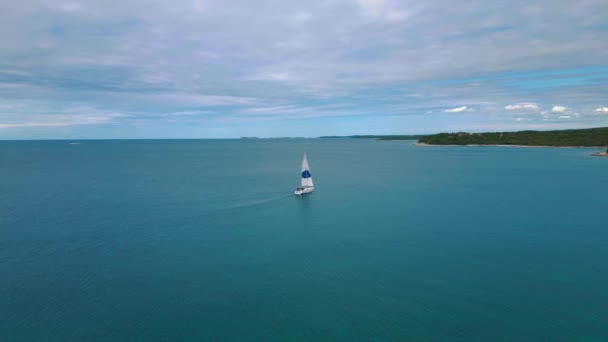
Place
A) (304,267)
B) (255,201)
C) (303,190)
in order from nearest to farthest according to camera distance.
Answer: (304,267) < (255,201) < (303,190)

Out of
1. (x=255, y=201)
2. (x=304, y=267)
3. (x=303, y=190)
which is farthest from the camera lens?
(x=303, y=190)

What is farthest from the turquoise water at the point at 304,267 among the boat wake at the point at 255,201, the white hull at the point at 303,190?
the white hull at the point at 303,190

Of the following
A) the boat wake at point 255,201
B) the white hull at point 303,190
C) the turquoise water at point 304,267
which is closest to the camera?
the turquoise water at point 304,267

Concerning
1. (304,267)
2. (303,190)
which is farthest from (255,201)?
(304,267)

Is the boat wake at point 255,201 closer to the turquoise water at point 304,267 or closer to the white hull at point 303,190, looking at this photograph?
the turquoise water at point 304,267

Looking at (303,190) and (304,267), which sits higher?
(303,190)

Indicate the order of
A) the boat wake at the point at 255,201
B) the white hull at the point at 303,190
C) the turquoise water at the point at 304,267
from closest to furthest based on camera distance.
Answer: the turquoise water at the point at 304,267, the boat wake at the point at 255,201, the white hull at the point at 303,190

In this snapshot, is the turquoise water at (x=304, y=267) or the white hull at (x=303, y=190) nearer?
the turquoise water at (x=304, y=267)

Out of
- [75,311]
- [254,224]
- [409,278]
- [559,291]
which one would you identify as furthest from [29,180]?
[559,291]

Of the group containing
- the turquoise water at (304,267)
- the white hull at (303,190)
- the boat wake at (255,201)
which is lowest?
the turquoise water at (304,267)

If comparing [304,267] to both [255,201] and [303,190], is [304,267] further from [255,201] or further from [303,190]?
[303,190]
